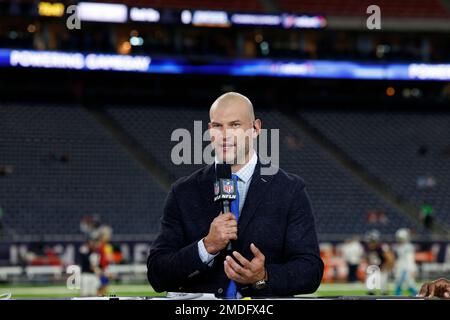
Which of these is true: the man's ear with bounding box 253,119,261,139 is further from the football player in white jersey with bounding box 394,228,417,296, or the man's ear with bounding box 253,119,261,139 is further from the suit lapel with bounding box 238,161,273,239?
the football player in white jersey with bounding box 394,228,417,296

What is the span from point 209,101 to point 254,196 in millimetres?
33357

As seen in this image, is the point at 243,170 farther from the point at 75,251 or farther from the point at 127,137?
the point at 127,137

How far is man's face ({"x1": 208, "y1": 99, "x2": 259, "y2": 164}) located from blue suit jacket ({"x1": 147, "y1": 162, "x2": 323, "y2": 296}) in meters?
0.25

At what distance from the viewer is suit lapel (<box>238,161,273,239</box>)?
148 inches

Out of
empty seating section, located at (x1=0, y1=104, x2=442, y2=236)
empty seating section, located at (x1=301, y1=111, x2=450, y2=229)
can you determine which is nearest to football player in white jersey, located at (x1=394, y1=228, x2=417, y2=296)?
empty seating section, located at (x1=0, y1=104, x2=442, y2=236)

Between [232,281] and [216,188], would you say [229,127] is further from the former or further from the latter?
[232,281]

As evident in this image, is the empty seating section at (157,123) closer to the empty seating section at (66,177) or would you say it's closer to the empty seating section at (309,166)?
the empty seating section at (309,166)

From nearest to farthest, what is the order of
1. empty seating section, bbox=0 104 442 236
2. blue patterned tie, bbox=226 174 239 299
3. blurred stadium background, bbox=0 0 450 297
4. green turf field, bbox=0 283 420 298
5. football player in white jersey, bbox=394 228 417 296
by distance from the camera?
blue patterned tie, bbox=226 174 239 299, green turf field, bbox=0 283 420 298, football player in white jersey, bbox=394 228 417 296, empty seating section, bbox=0 104 442 236, blurred stadium background, bbox=0 0 450 297

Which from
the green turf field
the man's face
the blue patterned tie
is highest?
the man's face

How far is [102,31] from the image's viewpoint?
3544 centimetres

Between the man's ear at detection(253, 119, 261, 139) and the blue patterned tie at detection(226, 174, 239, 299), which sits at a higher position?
the man's ear at detection(253, 119, 261, 139)

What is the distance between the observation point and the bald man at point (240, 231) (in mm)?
3631
